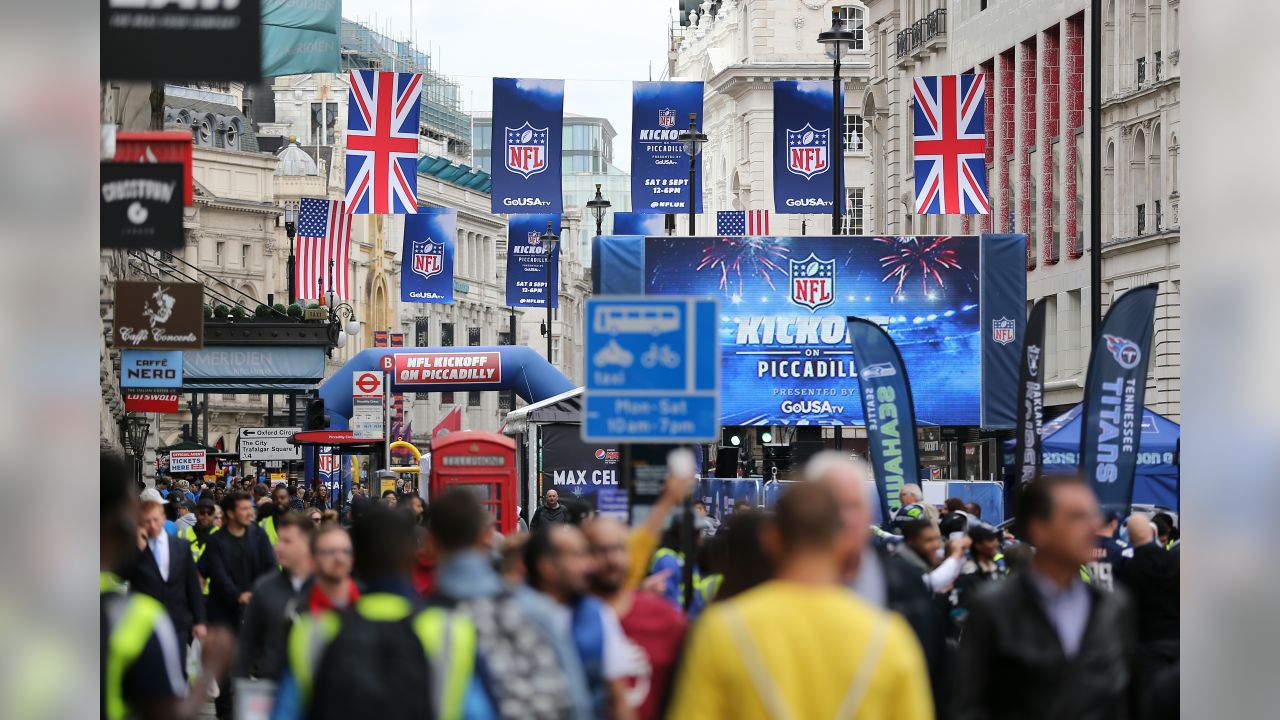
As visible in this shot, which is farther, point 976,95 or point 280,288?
point 280,288

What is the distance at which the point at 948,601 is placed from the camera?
12.8 meters

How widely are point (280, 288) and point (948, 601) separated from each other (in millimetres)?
98171

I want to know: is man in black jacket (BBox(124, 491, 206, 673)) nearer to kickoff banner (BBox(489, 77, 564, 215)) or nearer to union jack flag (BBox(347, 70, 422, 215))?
union jack flag (BBox(347, 70, 422, 215))

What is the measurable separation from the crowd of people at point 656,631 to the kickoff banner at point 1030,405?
28.7ft

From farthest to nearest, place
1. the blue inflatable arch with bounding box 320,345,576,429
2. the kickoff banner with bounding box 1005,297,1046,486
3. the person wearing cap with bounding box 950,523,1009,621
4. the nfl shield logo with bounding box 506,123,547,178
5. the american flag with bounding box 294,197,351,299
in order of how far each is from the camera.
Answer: the american flag with bounding box 294,197,351,299, the blue inflatable arch with bounding box 320,345,576,429, the nfl shield logo with bounding box 506,123,547,178, the kickoff banner with bounding box 1005,297,1046,486, the person wearing cap with bounding box 950,523,1009,621

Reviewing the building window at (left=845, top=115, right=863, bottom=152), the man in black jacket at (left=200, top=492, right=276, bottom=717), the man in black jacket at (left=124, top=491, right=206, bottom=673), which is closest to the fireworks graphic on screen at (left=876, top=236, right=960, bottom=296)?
the man in black jacket at (left=200, top=492, right=276, bottom=717)

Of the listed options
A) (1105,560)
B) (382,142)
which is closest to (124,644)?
(1105,560)

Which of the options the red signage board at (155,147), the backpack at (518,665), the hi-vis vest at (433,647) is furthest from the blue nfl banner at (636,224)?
the hi-vis vest at (433,647)

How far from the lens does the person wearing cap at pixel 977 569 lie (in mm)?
12641

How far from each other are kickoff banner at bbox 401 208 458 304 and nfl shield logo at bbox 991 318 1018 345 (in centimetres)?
1963

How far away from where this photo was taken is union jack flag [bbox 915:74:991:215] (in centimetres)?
3588
